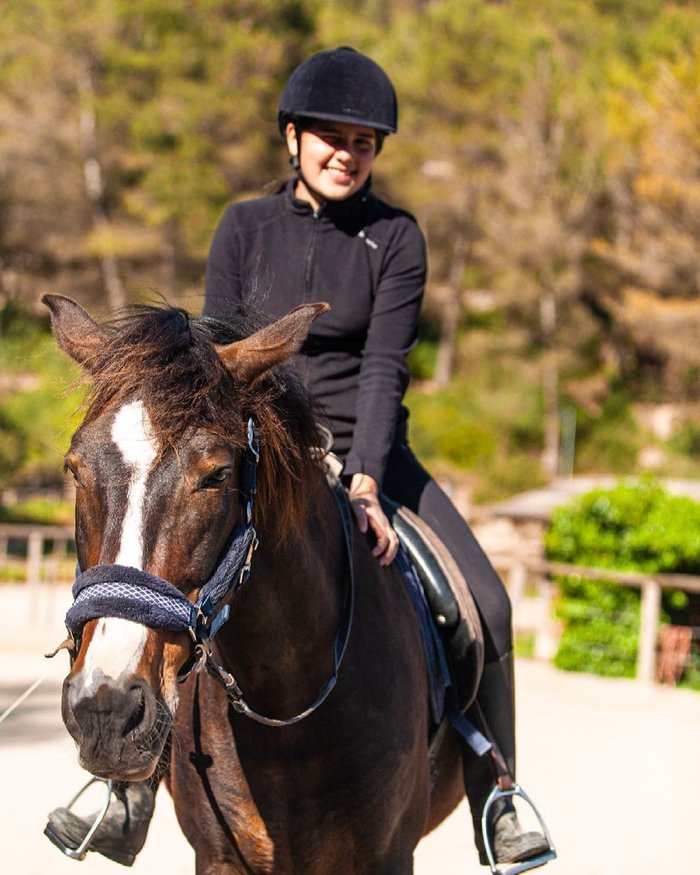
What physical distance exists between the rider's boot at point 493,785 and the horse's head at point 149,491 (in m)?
1.51

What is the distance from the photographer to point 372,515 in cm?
324

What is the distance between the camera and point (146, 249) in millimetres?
34719

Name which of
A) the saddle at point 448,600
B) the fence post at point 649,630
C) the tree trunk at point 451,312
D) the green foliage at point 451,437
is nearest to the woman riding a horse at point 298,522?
the saddle at point 448,600

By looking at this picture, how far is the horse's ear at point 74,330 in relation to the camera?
2.58m

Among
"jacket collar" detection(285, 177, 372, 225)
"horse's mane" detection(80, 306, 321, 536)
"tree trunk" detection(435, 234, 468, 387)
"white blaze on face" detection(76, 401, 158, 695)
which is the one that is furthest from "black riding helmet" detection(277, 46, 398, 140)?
"tree trunk" detection(435, 234, 468, 387)

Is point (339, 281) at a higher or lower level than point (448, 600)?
higher

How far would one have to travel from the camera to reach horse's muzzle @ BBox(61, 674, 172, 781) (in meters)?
2.05

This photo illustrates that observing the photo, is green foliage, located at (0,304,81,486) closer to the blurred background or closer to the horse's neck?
the blurred background

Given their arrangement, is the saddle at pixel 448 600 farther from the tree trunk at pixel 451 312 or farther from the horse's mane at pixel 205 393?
the tree trunk at pixel 451 312

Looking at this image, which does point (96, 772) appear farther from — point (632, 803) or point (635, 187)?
point (635, 187)

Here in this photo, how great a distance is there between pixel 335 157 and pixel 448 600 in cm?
142

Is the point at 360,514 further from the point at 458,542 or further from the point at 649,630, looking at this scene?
the point at 649,630

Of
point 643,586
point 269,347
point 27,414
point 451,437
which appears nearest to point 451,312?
point 451,437

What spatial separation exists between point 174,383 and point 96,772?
780 mm
